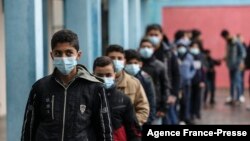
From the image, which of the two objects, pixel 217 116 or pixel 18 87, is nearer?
pixel 18 87

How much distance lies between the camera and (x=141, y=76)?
790 cm

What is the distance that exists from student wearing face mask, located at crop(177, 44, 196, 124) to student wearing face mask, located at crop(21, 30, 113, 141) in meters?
8.18

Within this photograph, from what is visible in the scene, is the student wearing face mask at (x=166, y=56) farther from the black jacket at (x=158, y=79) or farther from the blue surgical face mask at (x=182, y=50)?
the blue surgical face mask at (x=182, y=50)

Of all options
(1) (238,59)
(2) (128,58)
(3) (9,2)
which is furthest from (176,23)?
(3) (9,2)

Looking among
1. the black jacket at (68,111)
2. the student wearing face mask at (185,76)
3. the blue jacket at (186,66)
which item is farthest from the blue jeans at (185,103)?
the black jacket at (68,111)

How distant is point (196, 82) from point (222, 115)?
73.2 inches

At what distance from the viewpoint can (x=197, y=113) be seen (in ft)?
48.6

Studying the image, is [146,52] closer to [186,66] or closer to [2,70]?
[186,66]

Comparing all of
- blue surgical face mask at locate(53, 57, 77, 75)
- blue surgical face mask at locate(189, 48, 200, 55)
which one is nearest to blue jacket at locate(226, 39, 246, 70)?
blue surgical face mask at locate(189, 48, 200, 55)

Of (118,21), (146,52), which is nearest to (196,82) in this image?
(118,21)

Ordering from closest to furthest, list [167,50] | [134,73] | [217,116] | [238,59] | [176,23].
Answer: [134,73] < [167,50] < [217,116] < [238,59] < [176,23]

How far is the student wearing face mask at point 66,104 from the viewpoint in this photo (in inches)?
184

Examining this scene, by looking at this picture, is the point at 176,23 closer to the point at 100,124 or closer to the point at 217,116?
the point at 217,116

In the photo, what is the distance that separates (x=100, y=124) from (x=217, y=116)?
430 inches
